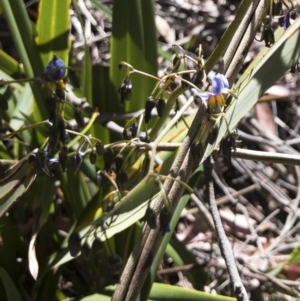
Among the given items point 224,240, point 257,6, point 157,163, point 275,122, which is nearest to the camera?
point 257,6

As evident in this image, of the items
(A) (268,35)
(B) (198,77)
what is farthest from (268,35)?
(B) (198,77)

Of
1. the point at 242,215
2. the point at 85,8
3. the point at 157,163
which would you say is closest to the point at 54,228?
the point at 157,163

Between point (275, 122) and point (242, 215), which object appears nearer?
point (242, 215)

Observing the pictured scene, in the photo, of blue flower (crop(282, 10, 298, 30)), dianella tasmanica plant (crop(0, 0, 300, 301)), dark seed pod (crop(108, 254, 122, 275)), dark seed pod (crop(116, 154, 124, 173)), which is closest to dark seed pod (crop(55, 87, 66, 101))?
dianella tasmanica plant (crop(0, 0, 300, 301))

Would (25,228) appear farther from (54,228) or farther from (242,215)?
(242,215)

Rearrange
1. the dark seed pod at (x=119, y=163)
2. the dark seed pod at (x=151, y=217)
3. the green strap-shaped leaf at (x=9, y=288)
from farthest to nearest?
the green strap-shaped leaf at (x=9, y=288) → the dark seed pod at (x=119, y=163) → the dark seed pod at (x=151, y=217)

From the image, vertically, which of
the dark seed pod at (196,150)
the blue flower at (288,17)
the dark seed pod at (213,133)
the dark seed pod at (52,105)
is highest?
the blue flower at (288,17)

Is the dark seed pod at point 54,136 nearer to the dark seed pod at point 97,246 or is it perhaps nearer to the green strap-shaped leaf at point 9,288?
the dark seed pod at point 97,246

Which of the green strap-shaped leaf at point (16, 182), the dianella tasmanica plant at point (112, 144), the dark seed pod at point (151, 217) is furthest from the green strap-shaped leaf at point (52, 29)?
the dark seed pod at point (151, 217)
